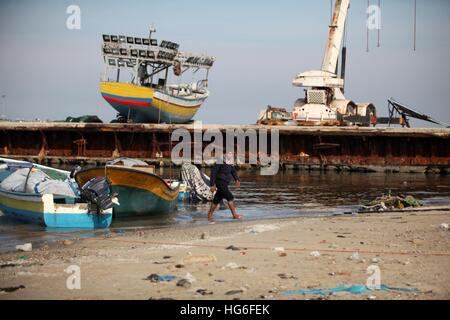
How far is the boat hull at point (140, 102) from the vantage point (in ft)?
150

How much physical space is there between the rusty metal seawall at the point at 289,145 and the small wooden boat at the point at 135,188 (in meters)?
21.8

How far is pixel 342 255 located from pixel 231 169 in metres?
6.85

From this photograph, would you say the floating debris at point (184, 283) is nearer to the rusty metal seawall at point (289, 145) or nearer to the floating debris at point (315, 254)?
the floating debris at point (315, 254)

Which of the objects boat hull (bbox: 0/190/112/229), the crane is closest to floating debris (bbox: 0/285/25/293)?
boat hull (bbox: 0/190/112/229)

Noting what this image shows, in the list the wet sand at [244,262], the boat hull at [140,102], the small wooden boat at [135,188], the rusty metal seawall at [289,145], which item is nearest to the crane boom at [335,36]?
the rusty metal seawall at [289,145]

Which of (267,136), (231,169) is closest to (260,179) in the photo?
→ (267,136)

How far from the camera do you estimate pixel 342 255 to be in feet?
35.0

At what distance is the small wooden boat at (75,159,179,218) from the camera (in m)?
18.1

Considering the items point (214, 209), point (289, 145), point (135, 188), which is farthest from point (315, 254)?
point (289, 145)

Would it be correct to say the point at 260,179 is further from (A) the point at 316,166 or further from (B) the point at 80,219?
(B) the point at 80,219

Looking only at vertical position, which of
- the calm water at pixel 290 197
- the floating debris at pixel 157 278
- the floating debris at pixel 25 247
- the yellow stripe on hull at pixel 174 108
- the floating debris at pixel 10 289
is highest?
the yellow stripe on hull at pixel 174 108

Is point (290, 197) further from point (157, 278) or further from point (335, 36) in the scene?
point (335, 36)

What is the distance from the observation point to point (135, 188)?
61.3ft

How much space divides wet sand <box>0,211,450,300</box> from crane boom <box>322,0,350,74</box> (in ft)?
114
